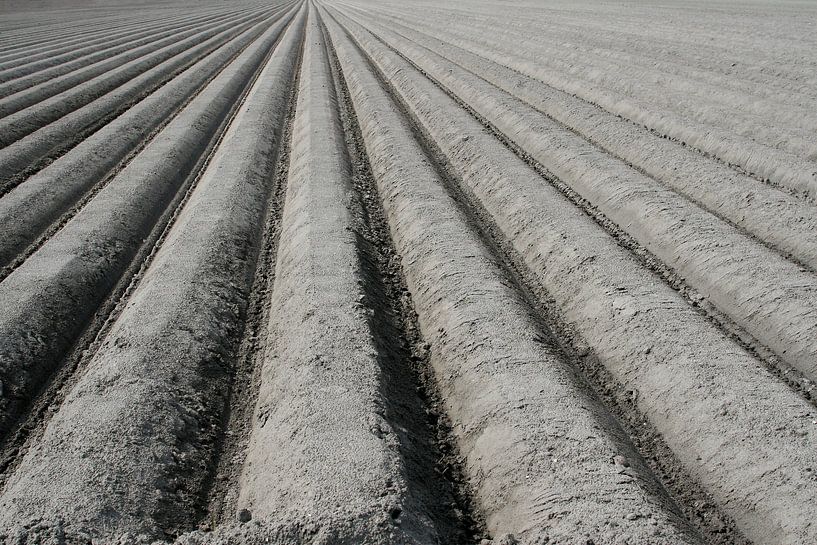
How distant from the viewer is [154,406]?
12.3 feet

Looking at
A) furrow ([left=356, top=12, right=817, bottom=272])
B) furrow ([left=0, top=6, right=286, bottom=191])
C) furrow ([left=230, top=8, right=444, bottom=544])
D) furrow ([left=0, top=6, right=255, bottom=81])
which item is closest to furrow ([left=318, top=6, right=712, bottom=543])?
furrow ([left=230, top=8, right=444, bottom=544])

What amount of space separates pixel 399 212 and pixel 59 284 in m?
3.37

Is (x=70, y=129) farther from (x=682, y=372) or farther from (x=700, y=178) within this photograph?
(x=682, y=372)

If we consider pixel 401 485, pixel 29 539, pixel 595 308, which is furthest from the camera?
pixel 595 308

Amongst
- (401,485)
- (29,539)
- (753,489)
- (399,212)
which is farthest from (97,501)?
(399,212)

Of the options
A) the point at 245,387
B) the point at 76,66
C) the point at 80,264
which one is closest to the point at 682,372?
the point at 245,387

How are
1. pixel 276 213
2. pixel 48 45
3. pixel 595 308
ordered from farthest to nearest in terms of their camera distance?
pixel 48 45 → pixel 276 213 → pixel 595 308

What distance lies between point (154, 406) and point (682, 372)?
11.2 feet

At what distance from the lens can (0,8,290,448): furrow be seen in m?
4.47

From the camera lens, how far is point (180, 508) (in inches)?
125

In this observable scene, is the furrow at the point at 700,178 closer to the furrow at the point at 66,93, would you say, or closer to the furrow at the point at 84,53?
the furrow at the point at 66,93

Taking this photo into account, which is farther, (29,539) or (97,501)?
(97,501)

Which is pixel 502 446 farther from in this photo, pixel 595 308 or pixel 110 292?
pixel 110 292

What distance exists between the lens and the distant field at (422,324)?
3.10 metres
